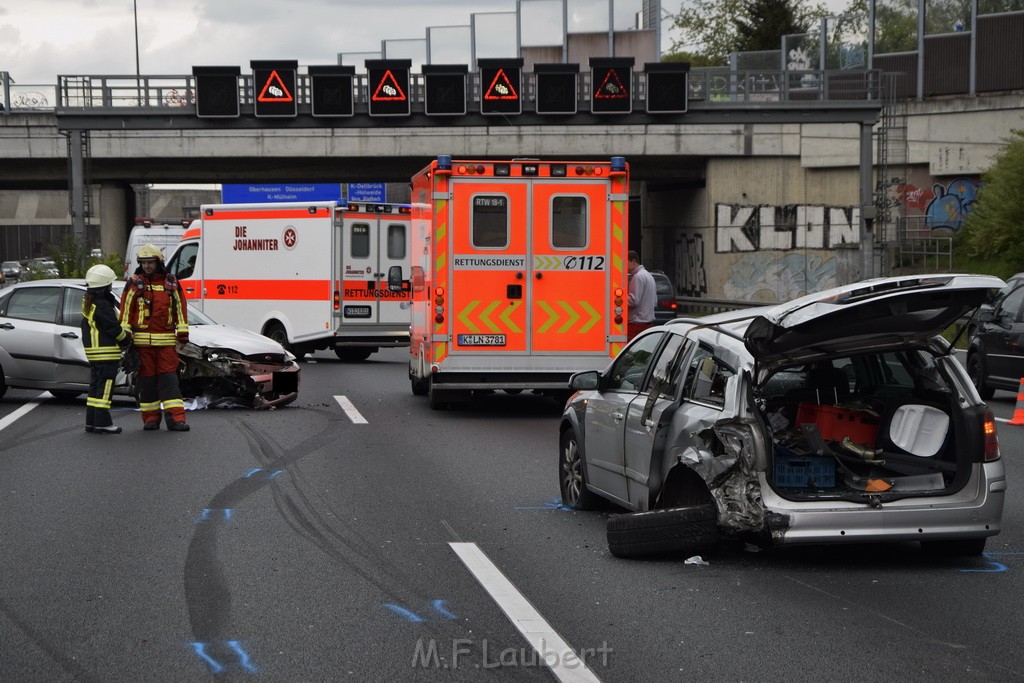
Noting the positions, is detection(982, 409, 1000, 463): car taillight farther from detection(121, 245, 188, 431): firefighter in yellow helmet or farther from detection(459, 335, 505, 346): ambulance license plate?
detection(121, 245, 188, 431): firefighter in yellow helmet

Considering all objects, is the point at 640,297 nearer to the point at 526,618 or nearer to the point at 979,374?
the point at 979,374

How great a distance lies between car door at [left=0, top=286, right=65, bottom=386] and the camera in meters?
16.5

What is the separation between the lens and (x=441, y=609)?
649 centimetres

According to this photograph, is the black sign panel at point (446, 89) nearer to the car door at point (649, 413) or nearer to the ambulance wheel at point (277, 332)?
the ambulance wheel at point (277, 332)

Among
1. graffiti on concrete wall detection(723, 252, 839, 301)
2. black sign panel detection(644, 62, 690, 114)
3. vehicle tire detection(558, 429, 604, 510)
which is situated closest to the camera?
vehicle tire detection(558, 429, 604, 510)

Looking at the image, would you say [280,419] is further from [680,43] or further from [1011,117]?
[680,43]

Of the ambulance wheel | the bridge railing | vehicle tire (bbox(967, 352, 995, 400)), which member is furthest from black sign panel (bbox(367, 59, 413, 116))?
vehicle tire (bbox(967, 352, 995, 400))

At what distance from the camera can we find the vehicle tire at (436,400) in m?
16.2

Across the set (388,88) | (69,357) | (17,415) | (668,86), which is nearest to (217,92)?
(388,88)

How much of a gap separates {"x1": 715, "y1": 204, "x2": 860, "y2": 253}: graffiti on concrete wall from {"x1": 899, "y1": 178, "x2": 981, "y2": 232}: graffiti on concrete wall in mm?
2389

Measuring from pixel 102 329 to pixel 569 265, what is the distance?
5.16 metres

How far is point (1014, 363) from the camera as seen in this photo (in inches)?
661

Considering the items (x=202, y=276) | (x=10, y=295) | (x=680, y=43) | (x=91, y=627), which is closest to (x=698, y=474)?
(x=91, y=627)

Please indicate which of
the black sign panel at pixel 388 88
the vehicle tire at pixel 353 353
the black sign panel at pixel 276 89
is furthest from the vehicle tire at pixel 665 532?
the black sign panel at pixel 276 89
